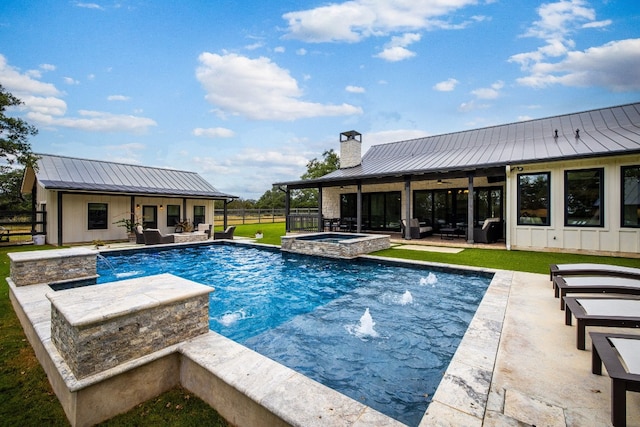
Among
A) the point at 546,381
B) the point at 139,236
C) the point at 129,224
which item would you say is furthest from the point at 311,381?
the point at 129,224

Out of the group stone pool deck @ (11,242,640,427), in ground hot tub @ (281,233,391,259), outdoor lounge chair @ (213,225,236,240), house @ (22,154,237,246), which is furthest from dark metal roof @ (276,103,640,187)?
stone pool deck @ (11,242,640,427)

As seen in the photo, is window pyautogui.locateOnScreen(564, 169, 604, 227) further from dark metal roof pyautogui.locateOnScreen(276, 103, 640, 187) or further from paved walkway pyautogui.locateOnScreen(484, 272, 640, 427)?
paved walkway pyautogui.locateOnScreen(484, 272, 640, 427)

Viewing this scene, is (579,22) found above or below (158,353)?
above

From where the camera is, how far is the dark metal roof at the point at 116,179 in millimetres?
12683

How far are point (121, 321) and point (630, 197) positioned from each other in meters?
12.1

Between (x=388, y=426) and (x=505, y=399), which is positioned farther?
(x=505, y=399)

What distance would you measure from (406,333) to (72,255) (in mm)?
6402

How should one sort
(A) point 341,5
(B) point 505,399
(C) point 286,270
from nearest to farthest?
(B) point 505,399 < (C) point 286,270 < (A) point 341,5

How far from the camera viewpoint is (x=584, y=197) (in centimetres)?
872

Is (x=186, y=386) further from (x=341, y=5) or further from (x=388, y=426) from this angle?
(x=341, y=5)

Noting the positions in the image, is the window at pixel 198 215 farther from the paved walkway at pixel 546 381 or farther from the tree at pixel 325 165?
the tree at pixel 325 165

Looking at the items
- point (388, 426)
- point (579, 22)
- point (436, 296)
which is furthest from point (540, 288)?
point (579, 22)

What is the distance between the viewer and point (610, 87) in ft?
49.8

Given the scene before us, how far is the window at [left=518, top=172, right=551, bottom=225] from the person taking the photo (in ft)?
30.7
